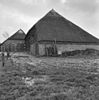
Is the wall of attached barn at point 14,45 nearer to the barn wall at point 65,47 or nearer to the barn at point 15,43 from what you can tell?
the barn at point 15,43

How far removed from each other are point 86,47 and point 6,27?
125 feet

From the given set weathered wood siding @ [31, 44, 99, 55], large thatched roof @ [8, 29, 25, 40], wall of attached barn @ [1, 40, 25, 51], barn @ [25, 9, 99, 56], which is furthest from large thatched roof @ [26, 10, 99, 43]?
large thatched roof @ [8, 29, 25, 40]

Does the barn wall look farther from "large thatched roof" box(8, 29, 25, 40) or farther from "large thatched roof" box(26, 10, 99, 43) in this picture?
"large thatched roof" box(8, 29, 25, 40)

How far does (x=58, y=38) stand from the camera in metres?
21.5

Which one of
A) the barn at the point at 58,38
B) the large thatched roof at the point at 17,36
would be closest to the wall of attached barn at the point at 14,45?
the large thatched roof at the point at 17,36

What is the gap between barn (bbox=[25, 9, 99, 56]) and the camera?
21.0 metres

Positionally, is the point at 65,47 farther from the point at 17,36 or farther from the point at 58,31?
the point at 17,36

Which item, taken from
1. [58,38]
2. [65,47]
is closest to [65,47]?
[65,47]

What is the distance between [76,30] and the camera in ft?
78.1

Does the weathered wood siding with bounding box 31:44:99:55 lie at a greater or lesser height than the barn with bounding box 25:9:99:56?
lesser

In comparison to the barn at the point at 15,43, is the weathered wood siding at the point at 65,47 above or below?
below

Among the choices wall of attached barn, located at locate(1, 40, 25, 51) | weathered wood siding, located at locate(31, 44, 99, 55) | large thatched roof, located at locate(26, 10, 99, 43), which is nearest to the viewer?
weathered wood siding, located at locate(31, 44, 99, 55)

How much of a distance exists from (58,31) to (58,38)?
150cm

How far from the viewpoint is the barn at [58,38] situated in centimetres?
2102
